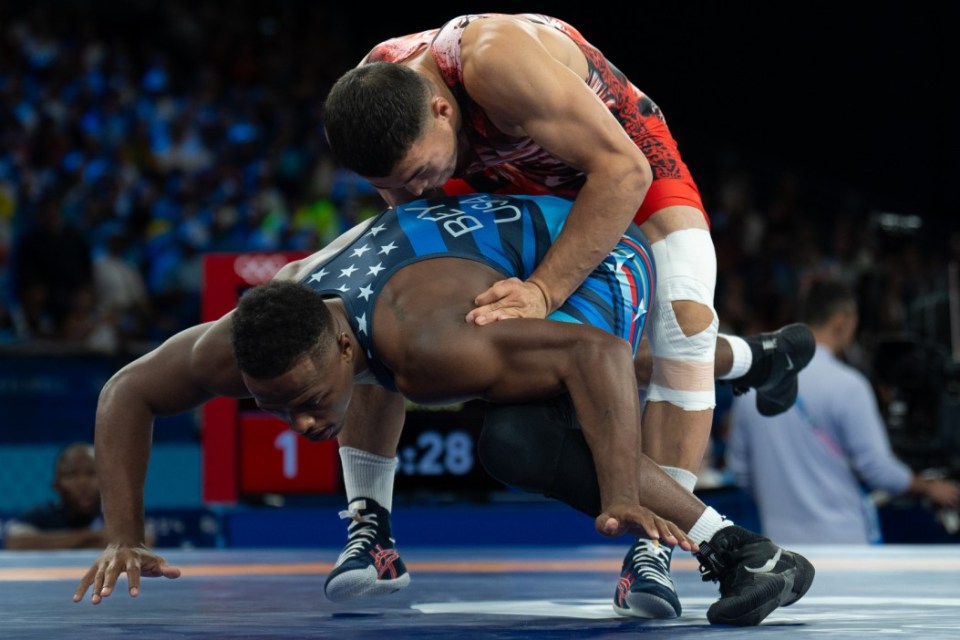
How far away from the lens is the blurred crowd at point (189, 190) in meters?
7.52

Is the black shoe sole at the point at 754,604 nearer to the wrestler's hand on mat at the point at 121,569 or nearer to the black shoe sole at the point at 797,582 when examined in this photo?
the black shoe sole at the point at 797,582

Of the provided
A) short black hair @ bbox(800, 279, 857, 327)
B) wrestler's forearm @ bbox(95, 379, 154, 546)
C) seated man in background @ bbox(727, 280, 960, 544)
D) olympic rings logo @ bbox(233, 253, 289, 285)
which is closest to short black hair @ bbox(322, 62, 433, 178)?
wrestler's forearm @ bbox(95, 379, 154, 546)

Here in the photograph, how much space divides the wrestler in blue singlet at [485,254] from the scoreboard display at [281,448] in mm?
2129

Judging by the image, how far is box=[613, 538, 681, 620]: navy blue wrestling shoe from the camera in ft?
7.77

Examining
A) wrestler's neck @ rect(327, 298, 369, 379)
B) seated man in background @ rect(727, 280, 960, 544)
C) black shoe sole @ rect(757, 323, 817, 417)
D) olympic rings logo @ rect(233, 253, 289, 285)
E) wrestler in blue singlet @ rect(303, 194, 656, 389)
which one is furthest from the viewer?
olympic rings logo @ rect(233, 253, 289, 285)

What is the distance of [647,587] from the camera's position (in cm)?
241

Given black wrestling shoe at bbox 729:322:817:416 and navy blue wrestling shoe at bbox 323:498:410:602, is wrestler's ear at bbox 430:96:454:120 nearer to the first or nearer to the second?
navy blue wrestling shoe at bbox 323:498:410:602

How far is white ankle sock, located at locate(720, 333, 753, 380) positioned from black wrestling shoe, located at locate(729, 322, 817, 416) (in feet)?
0.07

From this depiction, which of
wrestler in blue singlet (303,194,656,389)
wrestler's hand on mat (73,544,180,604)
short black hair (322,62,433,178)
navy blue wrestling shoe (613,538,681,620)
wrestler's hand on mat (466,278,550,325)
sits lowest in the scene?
navy blue wrestling shoe (613,538,681,620)

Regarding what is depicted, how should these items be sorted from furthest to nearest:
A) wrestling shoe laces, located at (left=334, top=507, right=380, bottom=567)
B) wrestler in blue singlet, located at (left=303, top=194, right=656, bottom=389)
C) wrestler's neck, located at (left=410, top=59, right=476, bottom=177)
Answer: wrestling shoe laces, located at (left=334, top=507, right=380, bottom=567) < wrestler's neck, located at (left=410, top=59, right=476, bottom=177) < wrestler in blue singlet, located at (left=303, top=194, right=656, bottom=389)

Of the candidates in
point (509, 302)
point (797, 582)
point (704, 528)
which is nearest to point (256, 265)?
point (509, 302)

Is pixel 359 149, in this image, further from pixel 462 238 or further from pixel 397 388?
pixel 397 388

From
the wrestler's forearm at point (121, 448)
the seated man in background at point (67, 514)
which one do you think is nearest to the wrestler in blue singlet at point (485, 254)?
the wrestler's forearm at point (121, 448)

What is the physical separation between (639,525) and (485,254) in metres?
0.59
